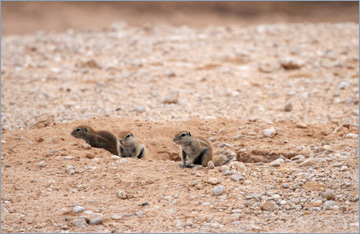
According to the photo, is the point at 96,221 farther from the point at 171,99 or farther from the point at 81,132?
the point at 171,99

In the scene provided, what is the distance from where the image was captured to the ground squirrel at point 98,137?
7.33 m

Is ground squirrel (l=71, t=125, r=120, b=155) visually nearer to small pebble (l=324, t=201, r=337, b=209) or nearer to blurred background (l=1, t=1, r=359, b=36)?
small pebble (l=324, t=201, r=337, b=209)

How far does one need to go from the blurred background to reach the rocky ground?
5830 millimetres

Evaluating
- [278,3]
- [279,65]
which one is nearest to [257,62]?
[279,65]

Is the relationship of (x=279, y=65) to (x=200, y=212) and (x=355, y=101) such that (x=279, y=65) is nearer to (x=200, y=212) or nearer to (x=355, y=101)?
(x=355, y=101)

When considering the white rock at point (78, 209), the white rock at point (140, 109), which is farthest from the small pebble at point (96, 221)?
the white rock at point (140, 109)

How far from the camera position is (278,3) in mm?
22062

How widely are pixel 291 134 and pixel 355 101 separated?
188cm

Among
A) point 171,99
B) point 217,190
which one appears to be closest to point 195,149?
point 217,190

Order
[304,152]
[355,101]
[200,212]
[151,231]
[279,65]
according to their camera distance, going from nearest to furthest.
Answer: [151,231] < [200,212] < [304,152] < [355,101] < [279,65]

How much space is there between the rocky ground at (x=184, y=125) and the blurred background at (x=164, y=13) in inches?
230

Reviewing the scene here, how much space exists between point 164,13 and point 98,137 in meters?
14.4

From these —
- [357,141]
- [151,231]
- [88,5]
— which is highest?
[88,5]

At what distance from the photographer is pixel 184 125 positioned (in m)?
7.71
